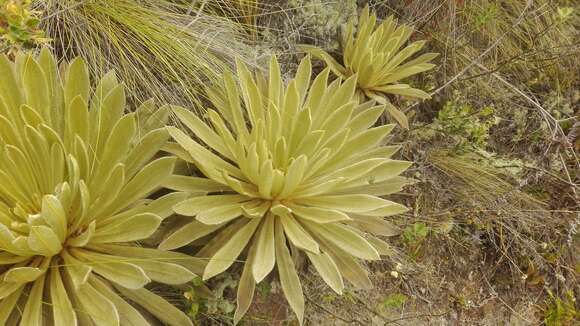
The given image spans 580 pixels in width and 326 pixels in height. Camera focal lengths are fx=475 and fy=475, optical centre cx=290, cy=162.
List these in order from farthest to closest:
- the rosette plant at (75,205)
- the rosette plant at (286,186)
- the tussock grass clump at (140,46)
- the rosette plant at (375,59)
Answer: the rosette plant at (375,59) < the tussock grass clump at (140,46) < the rosette plant at (286,186) < the rosette plant at (75,205)

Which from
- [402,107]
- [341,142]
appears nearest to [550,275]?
[402,107]

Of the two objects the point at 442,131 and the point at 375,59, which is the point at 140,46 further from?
the point at 442,131

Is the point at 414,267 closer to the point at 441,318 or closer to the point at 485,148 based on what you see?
the point at 441,318

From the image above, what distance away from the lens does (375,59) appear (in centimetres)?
262

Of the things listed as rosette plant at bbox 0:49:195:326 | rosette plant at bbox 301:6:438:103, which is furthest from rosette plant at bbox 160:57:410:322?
rosette plant at bbox 301:6:438:103

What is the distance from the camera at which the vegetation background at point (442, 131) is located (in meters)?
2.18

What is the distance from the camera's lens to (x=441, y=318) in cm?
258

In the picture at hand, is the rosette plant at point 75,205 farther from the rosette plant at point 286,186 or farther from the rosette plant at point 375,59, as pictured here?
the rosette plant at point 375,59

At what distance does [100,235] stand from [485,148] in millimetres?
2704

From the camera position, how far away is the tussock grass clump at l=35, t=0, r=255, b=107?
214 cm

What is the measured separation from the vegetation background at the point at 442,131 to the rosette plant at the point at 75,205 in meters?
0.24

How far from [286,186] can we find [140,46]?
1.10 m

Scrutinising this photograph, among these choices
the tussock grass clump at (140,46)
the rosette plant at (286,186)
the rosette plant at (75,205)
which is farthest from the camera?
the tussock grass clump at (140,46)

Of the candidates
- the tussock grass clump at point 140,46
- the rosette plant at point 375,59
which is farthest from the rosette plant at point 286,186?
the rosette plant at point 375,59
